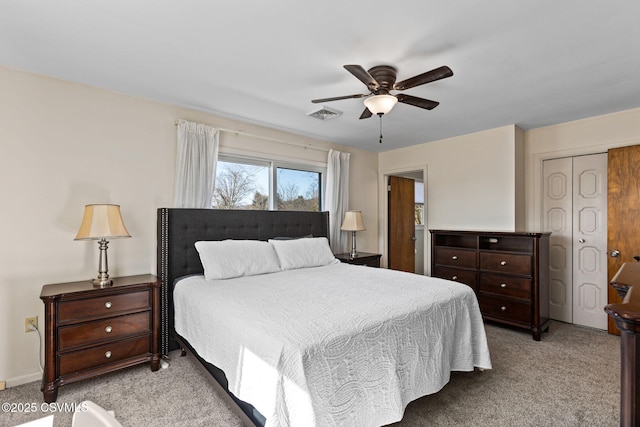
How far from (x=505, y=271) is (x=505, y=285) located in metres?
0.16

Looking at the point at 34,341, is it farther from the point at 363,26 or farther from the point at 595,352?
Answer: the point at 595,352

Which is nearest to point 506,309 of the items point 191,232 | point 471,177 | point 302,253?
point 471,177

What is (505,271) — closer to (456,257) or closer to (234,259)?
(456,257)

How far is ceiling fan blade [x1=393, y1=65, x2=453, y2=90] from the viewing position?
6.36 feet

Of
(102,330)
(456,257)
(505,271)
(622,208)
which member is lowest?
(102,330)

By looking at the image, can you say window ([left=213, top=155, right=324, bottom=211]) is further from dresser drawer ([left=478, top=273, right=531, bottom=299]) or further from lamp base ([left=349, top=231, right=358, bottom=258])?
dresser drawer ([left=478, top=273, right=531, bottom=299])

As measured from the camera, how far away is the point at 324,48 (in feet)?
6.95

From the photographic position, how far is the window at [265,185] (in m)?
3.67

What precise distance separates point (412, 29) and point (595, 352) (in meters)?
3.40

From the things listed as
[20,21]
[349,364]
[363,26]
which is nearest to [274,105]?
[363,26]

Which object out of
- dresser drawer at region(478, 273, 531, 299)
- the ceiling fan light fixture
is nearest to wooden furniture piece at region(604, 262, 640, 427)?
the ceiling fan light fixture

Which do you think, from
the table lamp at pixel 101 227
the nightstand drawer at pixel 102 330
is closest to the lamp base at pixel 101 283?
the table lamp at pixel 101 227

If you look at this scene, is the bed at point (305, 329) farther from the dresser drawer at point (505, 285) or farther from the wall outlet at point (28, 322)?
the dresser drawer at point (505, 285)

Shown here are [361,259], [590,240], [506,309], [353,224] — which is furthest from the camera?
[353,224]
